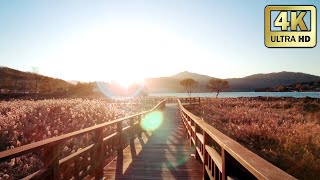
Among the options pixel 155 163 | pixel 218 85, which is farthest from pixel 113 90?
pixel 155 163

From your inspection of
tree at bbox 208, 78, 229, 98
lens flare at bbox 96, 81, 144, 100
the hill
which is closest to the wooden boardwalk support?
lens flare at bbox 96, 81, 144, 100

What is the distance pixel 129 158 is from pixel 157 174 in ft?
6.87

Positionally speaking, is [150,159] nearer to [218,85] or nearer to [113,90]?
[218,85]

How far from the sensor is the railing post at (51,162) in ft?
13.1

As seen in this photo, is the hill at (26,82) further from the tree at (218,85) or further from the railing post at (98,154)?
the railing post at (98,154)

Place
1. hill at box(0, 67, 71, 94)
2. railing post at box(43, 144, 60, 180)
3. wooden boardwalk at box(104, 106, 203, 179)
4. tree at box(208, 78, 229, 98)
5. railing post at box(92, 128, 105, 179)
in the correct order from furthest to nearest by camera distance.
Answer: tree at box(208, 78, 229, 98) < hill at box(0, 67, 71, 94) < wooden boardwalk at box(104, 106, 203, 179) < railing post at box(92, 128, 105, 179) < railing post at box(43, 144, 60, 180)

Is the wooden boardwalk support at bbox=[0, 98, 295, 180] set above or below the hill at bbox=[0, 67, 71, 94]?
below

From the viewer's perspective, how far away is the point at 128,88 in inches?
6102

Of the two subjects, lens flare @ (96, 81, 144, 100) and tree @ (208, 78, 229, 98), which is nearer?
lens flare @ (96, 81, 144, 100)

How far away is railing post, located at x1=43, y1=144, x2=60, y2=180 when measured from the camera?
13.1ft

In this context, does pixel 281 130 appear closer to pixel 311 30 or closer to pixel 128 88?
pixel 311 30

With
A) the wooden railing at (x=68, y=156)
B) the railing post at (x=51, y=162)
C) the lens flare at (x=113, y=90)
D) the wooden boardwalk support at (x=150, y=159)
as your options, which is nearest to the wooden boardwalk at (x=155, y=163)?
the wooden boardwalk support at (x=150, y=159)

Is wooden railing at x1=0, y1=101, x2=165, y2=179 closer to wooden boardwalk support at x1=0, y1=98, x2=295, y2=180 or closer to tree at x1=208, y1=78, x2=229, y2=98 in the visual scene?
wooden boardwalk support at x1=0, y1=98, x2=295, y2=180

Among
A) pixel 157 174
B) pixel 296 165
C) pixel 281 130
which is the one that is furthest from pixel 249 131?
pixel 157 174
